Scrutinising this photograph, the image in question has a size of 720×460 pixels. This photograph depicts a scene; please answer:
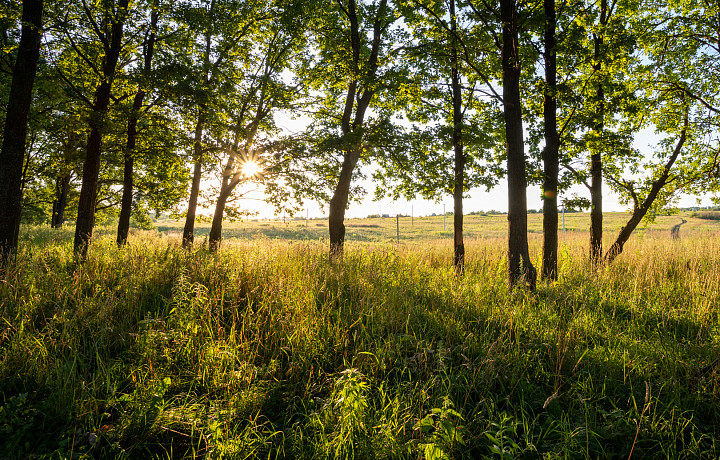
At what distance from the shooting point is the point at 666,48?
30.5ft

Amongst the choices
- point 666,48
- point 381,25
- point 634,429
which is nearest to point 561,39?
point 666,48

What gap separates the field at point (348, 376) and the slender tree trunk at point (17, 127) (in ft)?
8.92

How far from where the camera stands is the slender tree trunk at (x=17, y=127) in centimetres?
687

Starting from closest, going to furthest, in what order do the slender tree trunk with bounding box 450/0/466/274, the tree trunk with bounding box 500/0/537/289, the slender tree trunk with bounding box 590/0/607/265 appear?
the tree trunk with bounding box 500/0/537/289 → the slender tree trunk with bounding box 590/0/607/265 → the slender tree trunk with bounding box 450/0/466/274

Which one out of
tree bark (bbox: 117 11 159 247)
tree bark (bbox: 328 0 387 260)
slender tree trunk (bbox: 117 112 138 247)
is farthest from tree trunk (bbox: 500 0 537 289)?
slender tree trunk (bbox: 117 112 138 247)

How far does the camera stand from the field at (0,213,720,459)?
2.40 m

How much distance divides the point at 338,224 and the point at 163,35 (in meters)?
8.66

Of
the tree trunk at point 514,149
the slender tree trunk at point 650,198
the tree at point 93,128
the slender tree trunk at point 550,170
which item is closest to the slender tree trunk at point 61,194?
the tree at point 93,128

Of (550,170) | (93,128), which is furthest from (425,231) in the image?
(93,128)

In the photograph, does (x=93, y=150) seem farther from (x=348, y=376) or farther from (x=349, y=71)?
(x=348, y=376)

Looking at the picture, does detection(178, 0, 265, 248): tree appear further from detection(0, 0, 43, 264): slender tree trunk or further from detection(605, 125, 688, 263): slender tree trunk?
detection(605, 125, 688, 263): slender tree trunk

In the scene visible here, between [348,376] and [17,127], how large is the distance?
9436 mm

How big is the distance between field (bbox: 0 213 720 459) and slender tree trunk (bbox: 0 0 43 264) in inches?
107

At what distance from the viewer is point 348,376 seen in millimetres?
2734
